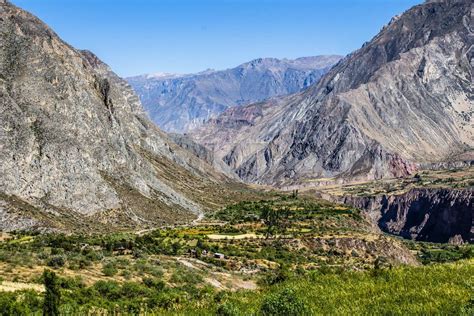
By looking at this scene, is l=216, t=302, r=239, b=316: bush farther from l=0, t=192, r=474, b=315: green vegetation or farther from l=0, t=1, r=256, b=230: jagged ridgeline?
l=0, t=1, r=256, b=230: jagged ridgeline

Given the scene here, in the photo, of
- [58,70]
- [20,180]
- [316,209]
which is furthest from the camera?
[316,209]

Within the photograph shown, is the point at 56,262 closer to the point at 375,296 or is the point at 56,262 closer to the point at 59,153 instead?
the point at 375,296

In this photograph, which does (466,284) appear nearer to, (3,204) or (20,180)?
(3,204)

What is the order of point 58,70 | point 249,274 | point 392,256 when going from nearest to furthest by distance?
1. point 249,274
2. point 392,256
3. point 58,70

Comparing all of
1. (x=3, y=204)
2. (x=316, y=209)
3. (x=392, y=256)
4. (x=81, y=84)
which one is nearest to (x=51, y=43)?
(x=81, y=84)

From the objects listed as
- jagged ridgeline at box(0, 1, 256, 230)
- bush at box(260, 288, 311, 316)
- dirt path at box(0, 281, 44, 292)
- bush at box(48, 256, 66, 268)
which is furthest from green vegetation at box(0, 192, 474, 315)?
jagged ridgeline at box(0, 1, 256, 230)

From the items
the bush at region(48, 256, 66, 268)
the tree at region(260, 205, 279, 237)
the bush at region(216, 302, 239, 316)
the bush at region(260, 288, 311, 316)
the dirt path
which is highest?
the bush at region(260, 288, 311, 316)

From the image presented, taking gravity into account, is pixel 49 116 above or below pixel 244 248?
above
